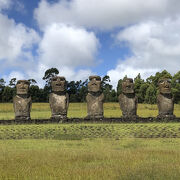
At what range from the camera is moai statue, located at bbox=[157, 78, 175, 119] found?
18.0 m

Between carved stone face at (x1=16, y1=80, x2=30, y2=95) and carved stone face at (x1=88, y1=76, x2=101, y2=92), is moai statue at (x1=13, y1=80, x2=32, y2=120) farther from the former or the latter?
carved stone face at (x1=88, y1=76, x2=101, y2=92)

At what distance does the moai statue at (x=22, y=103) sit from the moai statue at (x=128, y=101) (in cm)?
572

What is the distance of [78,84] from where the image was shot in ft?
237

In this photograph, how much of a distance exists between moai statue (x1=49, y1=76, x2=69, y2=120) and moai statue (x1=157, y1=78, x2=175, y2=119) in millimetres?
5818

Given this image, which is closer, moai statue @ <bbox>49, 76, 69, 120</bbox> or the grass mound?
the grass mound

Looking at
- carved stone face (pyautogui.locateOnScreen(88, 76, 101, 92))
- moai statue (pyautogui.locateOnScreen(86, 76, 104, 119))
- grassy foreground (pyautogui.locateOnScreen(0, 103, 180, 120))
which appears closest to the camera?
moai statue (pyautogui.locateOnScreen(86, 76, 104, 119))

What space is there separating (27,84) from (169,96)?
28.9 ft

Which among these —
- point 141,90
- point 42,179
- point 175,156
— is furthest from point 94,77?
point 141,90

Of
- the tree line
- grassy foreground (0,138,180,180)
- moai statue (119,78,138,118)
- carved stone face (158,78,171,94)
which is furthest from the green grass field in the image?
the tree line

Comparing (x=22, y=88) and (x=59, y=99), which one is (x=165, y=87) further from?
(x=22, y=88)

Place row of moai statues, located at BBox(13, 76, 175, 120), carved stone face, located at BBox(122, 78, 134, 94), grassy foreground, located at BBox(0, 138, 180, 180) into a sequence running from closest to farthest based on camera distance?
grassy foreground, located at BBox(0, 138, 180, 180), row of moai statues, located at BBox(13, 76, 175, 120), carved stone face, located at BBox(122, 78, 134, 94)

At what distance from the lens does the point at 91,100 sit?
1778cm

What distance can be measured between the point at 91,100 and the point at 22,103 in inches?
162

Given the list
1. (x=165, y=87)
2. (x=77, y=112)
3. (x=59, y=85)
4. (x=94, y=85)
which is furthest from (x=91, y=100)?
(x=77, y=112)
